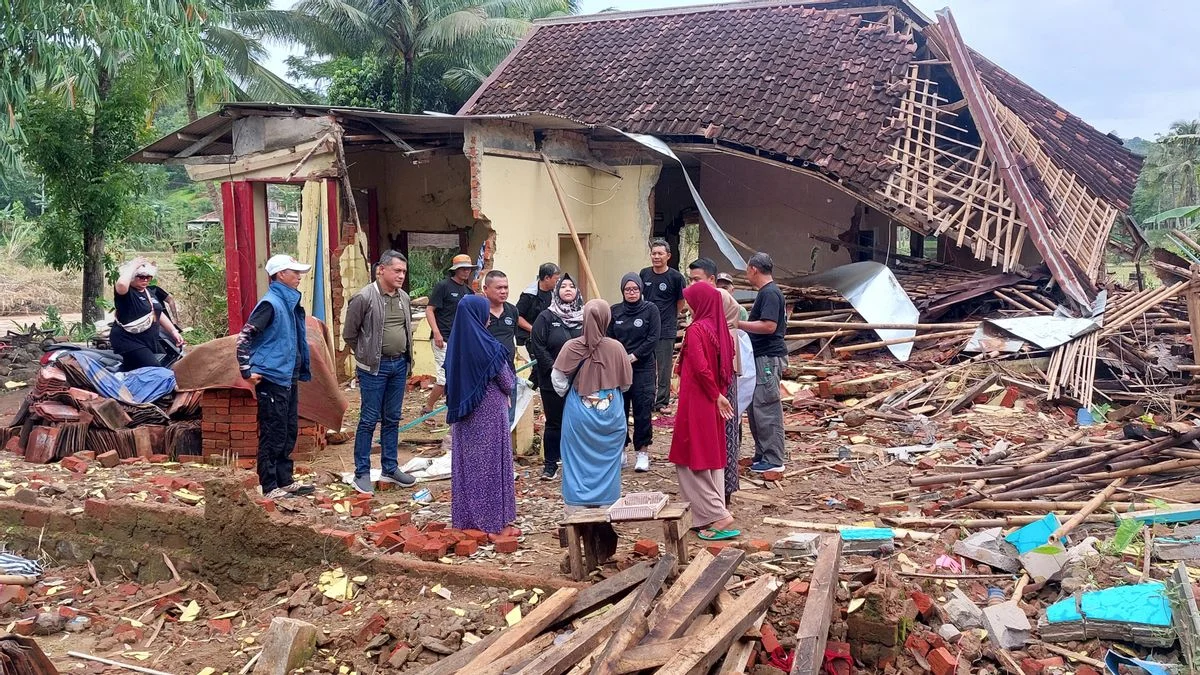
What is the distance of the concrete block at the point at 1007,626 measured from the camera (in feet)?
15.3

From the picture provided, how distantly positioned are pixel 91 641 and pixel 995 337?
10.1 m

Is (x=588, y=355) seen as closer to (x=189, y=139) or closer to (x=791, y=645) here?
(x=791, y=645)

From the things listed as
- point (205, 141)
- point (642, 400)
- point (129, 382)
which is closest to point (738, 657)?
point (642, 400)

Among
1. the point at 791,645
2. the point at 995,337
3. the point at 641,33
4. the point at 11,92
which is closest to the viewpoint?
the point at 791,645

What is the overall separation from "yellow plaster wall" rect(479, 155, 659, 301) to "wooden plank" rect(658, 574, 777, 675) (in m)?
8.58

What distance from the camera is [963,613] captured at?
4875 mm

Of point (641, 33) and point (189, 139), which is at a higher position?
point (641, 33)

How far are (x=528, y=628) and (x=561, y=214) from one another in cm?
1041

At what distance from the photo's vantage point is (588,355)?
649 cm

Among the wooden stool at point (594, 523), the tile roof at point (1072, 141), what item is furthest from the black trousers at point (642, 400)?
the tile roof at point (1072, 141)

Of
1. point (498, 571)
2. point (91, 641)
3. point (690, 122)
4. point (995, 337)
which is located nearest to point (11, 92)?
point (690, 122)

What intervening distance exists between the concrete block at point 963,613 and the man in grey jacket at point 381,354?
426cm

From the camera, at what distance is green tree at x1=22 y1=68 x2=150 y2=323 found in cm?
1452

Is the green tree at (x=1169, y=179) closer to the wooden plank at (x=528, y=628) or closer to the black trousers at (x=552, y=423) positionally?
the black trousers at (x=552, y=423)
